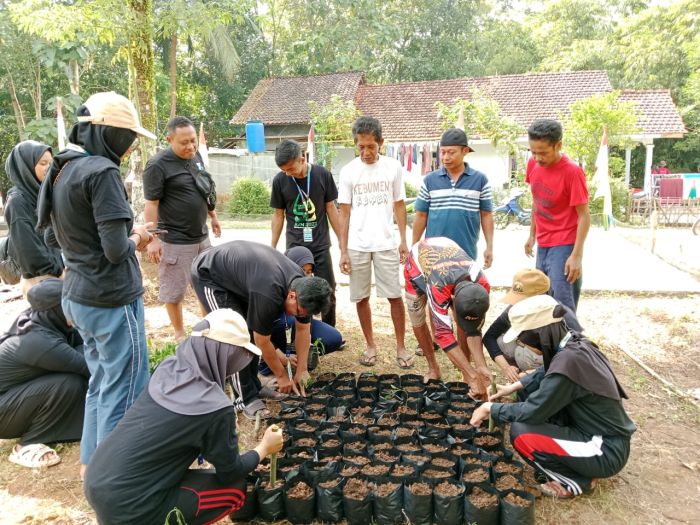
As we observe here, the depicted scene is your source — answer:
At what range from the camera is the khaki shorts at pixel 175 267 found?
4.08 metres

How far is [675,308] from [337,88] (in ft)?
51.0

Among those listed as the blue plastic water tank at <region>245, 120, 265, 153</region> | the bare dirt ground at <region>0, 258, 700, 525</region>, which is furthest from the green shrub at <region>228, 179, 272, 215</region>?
the bare dirt ground at <region>0, 258, 700, 525</region>

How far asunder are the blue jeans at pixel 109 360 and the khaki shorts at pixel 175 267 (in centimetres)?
151

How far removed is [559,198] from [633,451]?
5.53ft

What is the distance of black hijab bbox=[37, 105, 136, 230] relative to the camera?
95.3 inches

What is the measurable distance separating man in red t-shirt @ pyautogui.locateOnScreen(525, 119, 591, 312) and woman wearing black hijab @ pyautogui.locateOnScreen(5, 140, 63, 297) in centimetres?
323

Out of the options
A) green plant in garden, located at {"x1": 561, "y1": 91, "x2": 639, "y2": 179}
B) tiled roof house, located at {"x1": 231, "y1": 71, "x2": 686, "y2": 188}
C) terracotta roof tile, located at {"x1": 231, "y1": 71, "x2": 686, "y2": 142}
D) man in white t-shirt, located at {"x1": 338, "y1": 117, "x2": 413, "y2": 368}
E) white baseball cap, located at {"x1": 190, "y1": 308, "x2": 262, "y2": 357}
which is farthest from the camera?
terracotta roof tile, located at {"x1": 231, "y1": 71, "x2": 686, "y2": 142}

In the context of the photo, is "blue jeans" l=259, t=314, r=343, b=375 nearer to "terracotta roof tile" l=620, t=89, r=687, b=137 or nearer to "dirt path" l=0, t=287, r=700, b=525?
"dirt path" l=0, t=287, r=700, b=525

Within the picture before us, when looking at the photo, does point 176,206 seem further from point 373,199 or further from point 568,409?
point 568,409

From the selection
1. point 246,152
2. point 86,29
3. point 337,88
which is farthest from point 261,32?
point 86,29

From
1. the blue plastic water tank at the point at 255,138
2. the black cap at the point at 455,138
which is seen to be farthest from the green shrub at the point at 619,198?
the black cap at the point at 455,138

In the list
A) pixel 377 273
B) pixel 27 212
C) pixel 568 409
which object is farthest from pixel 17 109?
pixel 568 409

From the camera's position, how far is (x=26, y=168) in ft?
11.1

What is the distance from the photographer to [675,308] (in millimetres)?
5527
